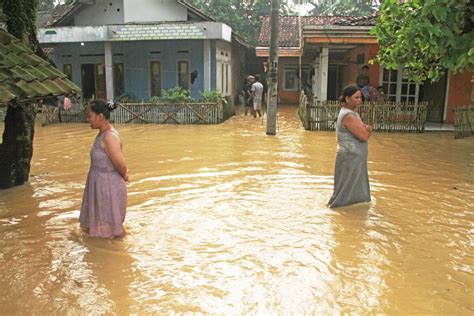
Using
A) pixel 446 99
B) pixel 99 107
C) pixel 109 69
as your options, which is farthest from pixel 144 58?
pixel 99 107

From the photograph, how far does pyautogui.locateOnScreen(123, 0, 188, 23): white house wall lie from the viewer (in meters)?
19.4

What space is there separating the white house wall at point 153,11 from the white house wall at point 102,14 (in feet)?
1.55

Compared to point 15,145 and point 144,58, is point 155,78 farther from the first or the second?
point 15,145

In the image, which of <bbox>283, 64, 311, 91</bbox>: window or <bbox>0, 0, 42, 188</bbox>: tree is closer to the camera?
<bbox>0, 0, 42, 188</bbox>: tree

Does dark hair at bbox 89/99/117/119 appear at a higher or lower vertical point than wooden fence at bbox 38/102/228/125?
higher

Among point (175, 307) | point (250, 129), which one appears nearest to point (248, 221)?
point (175, 307)

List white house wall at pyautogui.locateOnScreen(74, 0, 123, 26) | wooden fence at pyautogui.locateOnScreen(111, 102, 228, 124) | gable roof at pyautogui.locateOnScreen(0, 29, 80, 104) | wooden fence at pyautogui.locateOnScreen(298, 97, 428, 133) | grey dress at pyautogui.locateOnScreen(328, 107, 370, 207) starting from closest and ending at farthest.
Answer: gable roof at pyautogui.locateOnScreen(0, 29, 80, 104), grey dress at pyautogui.locateOnScreen(328, 107, 370, 207), wooden fence at pyautogui.locateOnScreen(298, 97, 428, 133), wooden fence at pyautogui.locateOnScreen(111, 102, 228, 124), white house wall at pyautogui.locateOnScreen(74, 0, 123, 26)

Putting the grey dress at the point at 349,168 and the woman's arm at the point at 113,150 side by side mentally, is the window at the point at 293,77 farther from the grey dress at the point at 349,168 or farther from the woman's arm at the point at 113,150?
the woman's arm at the point at 113,150

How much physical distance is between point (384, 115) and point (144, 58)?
37.4 feet

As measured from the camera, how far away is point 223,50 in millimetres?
21953

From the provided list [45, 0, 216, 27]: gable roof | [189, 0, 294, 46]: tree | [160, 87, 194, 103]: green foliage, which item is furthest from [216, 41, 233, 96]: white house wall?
[189, 0, 294, 46]: tree

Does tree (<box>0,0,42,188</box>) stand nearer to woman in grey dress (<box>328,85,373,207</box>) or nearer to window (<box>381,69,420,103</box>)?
woman in grey dress (<box>328,85,373,207</box>)

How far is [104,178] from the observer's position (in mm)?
4980

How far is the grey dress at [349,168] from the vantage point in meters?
6.10
